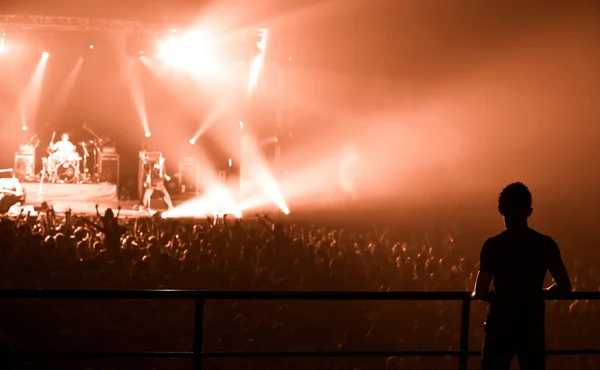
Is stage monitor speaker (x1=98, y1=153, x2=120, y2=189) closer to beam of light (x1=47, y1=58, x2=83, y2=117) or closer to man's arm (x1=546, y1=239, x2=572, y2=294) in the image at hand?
beam of light (x1=47, y1=58, x2=83, y2=117)

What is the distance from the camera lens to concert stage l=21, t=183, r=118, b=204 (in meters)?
17.4

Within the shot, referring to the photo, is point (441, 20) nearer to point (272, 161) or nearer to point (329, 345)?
point (272, 161)

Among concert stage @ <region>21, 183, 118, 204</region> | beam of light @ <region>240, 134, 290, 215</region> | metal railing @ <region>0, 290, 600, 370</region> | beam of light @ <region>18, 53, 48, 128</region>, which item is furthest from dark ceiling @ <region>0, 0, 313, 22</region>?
metal railing @ <region>0, 290, 600, 370</region>

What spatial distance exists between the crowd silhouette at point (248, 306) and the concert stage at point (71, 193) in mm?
9528

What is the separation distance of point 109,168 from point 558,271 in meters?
16.4

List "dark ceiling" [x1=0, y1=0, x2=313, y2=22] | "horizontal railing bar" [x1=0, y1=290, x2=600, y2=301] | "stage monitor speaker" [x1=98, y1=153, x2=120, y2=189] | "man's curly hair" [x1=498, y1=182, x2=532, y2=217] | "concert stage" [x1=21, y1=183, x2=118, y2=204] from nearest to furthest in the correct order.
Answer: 1. "horizontal railing bar" [x1=0, y1=290, x2=600, y2=301]
2. "man's curly hair" [x1=498, y1=182, x2=532, y2=217]
3. "dark ceiling" [x1=0, y1=0, x2=313, y2=22]
4. "concert stage" [x1=21, y1=183, x2=118, y2=204]
5. "stage monitor speaker" [x1=98, y1=153, x2=120, y2=189]

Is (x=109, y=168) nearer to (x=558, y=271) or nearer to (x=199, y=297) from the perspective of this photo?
(x=199, y=297)

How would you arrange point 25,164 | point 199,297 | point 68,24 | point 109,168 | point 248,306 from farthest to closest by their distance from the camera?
point 109,168 < point 25,164 < point 68,24 < point 248,306 < point 199,297

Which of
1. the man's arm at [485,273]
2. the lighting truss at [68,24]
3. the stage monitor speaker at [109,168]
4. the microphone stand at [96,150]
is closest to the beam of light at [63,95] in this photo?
the microphone stand at [96,150]

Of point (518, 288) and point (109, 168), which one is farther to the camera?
point (109, 168)

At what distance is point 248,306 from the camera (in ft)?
18.8

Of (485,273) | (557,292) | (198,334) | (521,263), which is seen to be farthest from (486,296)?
(198,334)

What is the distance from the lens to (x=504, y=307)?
130 inches

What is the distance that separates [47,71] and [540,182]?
39.3 ft
